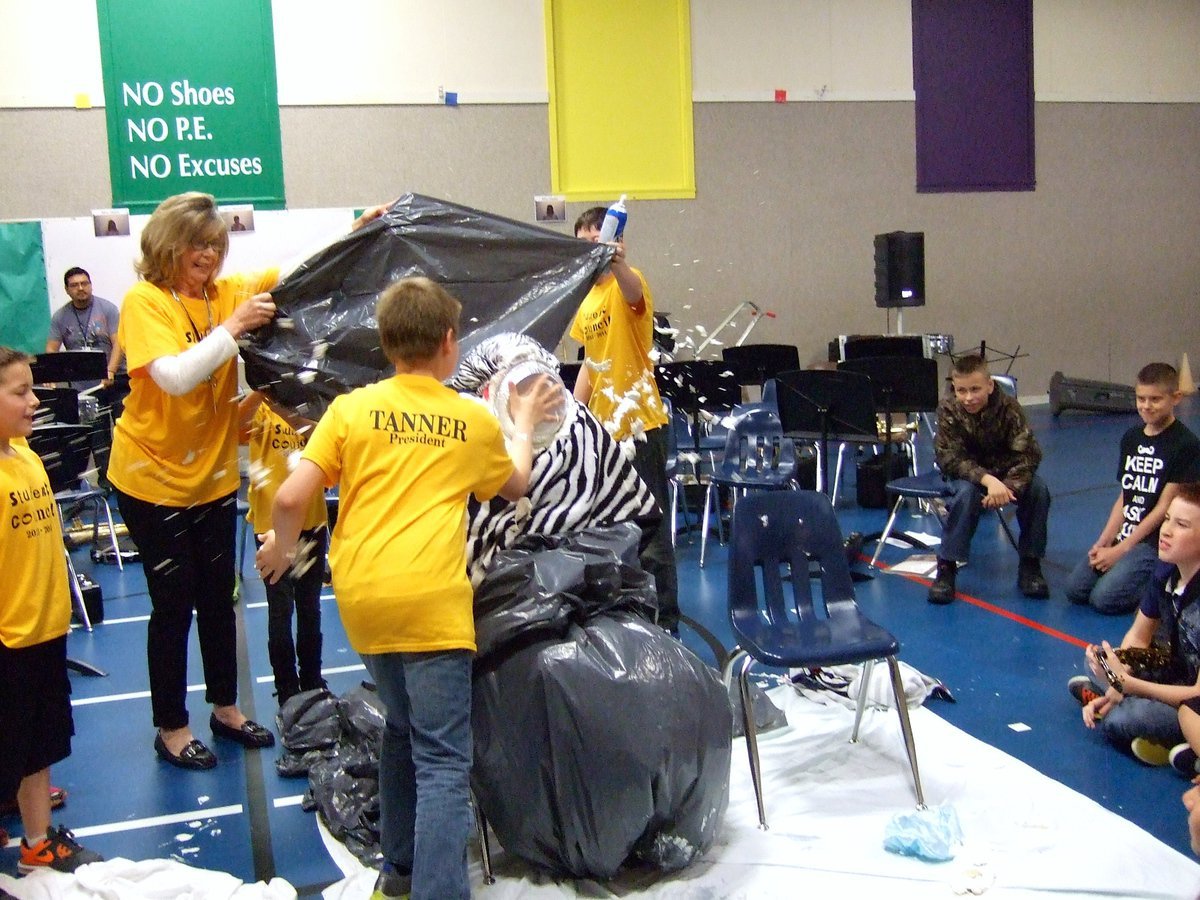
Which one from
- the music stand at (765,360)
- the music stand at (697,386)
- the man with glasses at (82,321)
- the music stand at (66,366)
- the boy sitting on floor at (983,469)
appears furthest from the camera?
the man with glasses at (82,321)

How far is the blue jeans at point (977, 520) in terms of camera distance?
507 centimetres

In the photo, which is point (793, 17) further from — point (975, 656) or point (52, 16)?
point (975, 656)

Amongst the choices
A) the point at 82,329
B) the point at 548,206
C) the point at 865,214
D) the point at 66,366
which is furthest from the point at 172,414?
the point at 865,214

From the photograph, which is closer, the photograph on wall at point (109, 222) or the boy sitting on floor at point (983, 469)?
the boy sitting on floor at point (983, 469)

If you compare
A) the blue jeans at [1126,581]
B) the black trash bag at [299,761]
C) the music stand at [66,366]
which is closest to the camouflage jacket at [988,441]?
the blue jeans at [1126,581]

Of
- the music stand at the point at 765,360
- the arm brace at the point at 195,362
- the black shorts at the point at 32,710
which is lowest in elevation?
the black shorts at the point at 32,710

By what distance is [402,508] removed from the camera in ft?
7.63

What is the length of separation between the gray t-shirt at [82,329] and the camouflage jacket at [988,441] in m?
6.52

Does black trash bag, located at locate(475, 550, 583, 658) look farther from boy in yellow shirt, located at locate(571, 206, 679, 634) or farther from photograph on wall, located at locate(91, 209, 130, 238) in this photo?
photograph on wall, located at locate(91, 209, 130, 238)

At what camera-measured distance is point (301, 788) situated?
3.30 metres

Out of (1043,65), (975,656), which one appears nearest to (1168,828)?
(975,656)

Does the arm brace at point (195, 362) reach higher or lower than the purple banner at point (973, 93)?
lower

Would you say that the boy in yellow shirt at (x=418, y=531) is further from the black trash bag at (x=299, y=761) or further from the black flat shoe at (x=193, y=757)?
the black flat shoe at (x=193, y=757)

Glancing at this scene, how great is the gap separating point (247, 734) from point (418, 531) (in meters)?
1.67
